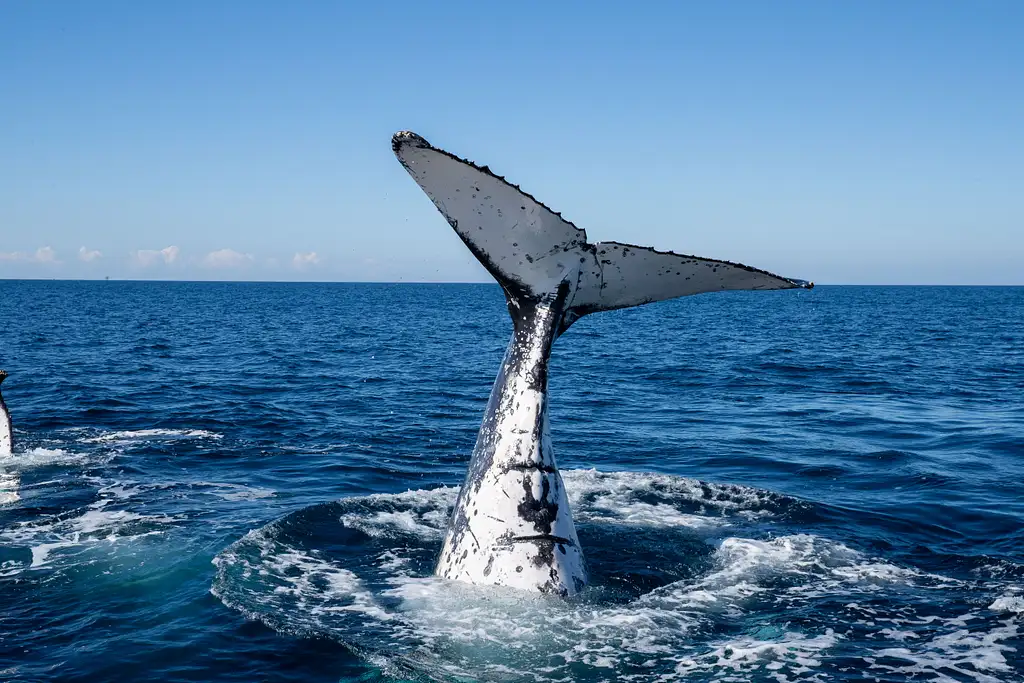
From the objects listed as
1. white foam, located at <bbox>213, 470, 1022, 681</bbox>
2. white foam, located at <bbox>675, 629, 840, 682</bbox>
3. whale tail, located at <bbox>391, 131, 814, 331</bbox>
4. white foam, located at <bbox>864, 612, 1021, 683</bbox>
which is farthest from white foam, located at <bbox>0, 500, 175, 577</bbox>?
white foam, located at <bbox>864, 612, 1021, 683</bbox>

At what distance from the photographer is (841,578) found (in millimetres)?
Answer: 9320

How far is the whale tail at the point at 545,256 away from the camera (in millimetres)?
6750

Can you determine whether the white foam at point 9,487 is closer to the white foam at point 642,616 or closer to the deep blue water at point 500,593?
the deep blue water at point 500,593

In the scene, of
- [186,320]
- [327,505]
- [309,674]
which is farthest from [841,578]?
[186,320]

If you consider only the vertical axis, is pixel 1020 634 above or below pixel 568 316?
below

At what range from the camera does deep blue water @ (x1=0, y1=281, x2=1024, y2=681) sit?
291 inches

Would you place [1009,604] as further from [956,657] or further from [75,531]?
[75,531]

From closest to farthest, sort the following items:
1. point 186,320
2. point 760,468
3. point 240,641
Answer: point 240,641, point 760,468, point 186,320

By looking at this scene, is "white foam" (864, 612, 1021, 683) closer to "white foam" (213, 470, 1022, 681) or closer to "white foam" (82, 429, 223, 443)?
"white foam" (213, 470, 1022, 681)

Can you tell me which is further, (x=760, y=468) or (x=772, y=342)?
(x=772, y=342)

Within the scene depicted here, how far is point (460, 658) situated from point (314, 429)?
40.7 ft

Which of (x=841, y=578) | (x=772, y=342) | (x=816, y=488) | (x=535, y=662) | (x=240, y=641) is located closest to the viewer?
(x=535, y=662)

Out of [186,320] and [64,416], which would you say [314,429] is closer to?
[64,416]

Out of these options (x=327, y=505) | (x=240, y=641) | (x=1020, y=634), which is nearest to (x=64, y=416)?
(x=327, y=505)
